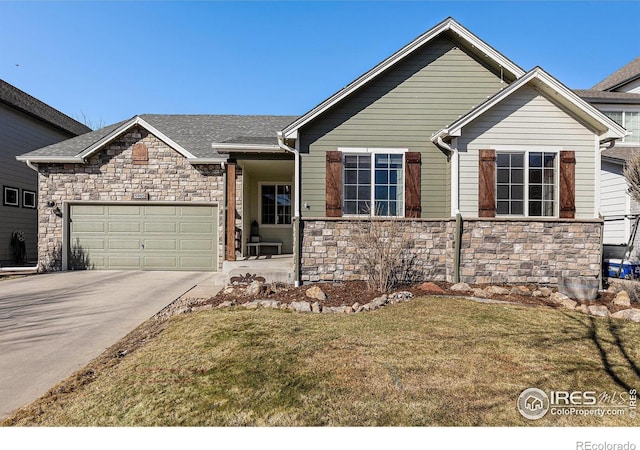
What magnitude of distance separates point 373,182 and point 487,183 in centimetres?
253

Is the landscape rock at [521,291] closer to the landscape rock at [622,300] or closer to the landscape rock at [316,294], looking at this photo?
the landscape rock at [622,300]

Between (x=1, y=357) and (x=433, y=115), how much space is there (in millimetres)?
8841

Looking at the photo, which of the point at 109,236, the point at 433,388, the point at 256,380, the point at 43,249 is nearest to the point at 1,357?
the point at 256,380

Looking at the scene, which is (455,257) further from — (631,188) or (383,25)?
(383,25)

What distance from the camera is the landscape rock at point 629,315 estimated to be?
17.7 ft

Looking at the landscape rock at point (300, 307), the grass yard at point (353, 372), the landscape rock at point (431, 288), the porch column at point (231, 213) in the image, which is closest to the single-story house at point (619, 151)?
the landscape rock at point (431, 288)

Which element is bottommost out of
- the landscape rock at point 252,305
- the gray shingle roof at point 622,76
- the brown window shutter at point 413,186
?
the landscape rock at point 252,305

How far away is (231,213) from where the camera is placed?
10367mm

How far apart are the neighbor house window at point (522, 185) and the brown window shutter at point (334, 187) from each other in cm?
359

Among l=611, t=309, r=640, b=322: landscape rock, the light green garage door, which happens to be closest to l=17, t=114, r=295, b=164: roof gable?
the light green garage door

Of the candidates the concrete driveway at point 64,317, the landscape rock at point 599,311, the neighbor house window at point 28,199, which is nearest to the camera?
the concrete driveway at point 64,317

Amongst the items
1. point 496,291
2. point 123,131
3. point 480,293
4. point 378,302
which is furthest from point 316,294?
point 123,131

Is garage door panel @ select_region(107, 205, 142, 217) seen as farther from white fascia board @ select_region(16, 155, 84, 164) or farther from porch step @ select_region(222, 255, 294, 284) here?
porch step @ select_region(222, 255, 294, 284)

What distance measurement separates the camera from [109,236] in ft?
35.8
